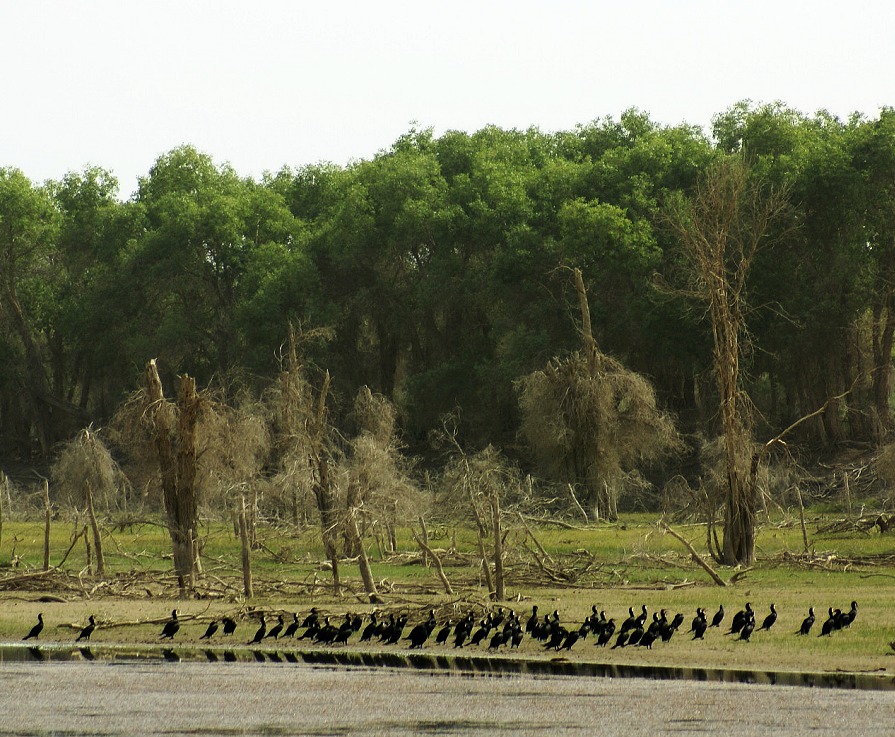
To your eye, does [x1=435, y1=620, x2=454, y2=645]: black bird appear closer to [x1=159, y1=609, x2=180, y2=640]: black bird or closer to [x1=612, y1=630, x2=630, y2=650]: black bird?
[x1=612, y1=630, x2=630, y2=650]: black bird

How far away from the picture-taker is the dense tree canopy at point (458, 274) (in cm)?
6850

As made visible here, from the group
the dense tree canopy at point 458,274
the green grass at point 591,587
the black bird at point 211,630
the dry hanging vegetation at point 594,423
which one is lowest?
the green grass at point 591,587

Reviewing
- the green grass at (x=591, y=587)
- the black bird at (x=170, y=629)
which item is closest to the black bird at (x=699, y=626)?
the green grass at (x=591, y=587)

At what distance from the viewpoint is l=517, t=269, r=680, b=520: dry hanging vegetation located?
56312 mm

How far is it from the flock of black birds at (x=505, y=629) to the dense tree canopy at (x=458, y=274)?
32.7m

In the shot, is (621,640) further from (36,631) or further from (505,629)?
(36,631)

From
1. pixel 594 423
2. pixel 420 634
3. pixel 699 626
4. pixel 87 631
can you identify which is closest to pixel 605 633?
pixel 699 626

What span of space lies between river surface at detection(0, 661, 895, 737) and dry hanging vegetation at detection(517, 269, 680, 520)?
31.9 m

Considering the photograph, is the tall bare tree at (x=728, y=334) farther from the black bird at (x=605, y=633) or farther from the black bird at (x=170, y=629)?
the black bird at (x=170, y=629)

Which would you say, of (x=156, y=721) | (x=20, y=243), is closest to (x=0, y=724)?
(x=156, y=721)

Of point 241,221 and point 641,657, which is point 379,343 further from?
point 641,657

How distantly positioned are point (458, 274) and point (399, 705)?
58389 mm

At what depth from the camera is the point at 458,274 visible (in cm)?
7881

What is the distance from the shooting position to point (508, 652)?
2639cm
